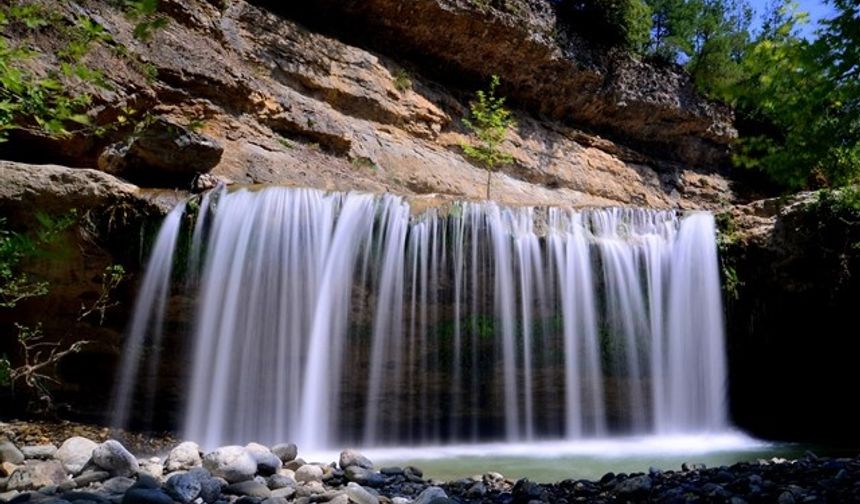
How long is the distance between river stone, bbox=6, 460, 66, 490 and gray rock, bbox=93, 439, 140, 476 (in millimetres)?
269

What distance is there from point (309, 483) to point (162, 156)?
6189 mm

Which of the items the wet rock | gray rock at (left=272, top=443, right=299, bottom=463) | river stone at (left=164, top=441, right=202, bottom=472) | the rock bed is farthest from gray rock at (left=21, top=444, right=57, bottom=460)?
the wet rock

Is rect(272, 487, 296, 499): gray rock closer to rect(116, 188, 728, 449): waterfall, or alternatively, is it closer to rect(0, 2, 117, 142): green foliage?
rect(0, 2, 117, 142): green foliage

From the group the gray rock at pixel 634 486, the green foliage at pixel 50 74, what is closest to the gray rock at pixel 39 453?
the green foliage at pixel 50 74

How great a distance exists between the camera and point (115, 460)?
191 inches

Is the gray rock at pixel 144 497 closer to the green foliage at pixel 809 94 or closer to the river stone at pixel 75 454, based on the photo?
the river stone at pixel 75 454

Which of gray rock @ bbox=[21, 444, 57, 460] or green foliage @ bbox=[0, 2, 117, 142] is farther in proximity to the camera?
gray rock @ bbox=[21, 444, 57, 460]

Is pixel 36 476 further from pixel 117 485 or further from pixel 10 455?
pixel 10 455

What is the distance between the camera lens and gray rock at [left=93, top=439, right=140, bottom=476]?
484 cm

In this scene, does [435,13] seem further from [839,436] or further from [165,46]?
[839,436]

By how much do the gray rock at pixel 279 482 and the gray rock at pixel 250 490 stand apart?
129 millimetres

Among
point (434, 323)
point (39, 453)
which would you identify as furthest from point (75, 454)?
point (434, 323)

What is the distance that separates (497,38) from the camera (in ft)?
55.0

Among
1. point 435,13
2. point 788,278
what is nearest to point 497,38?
point 435,13
